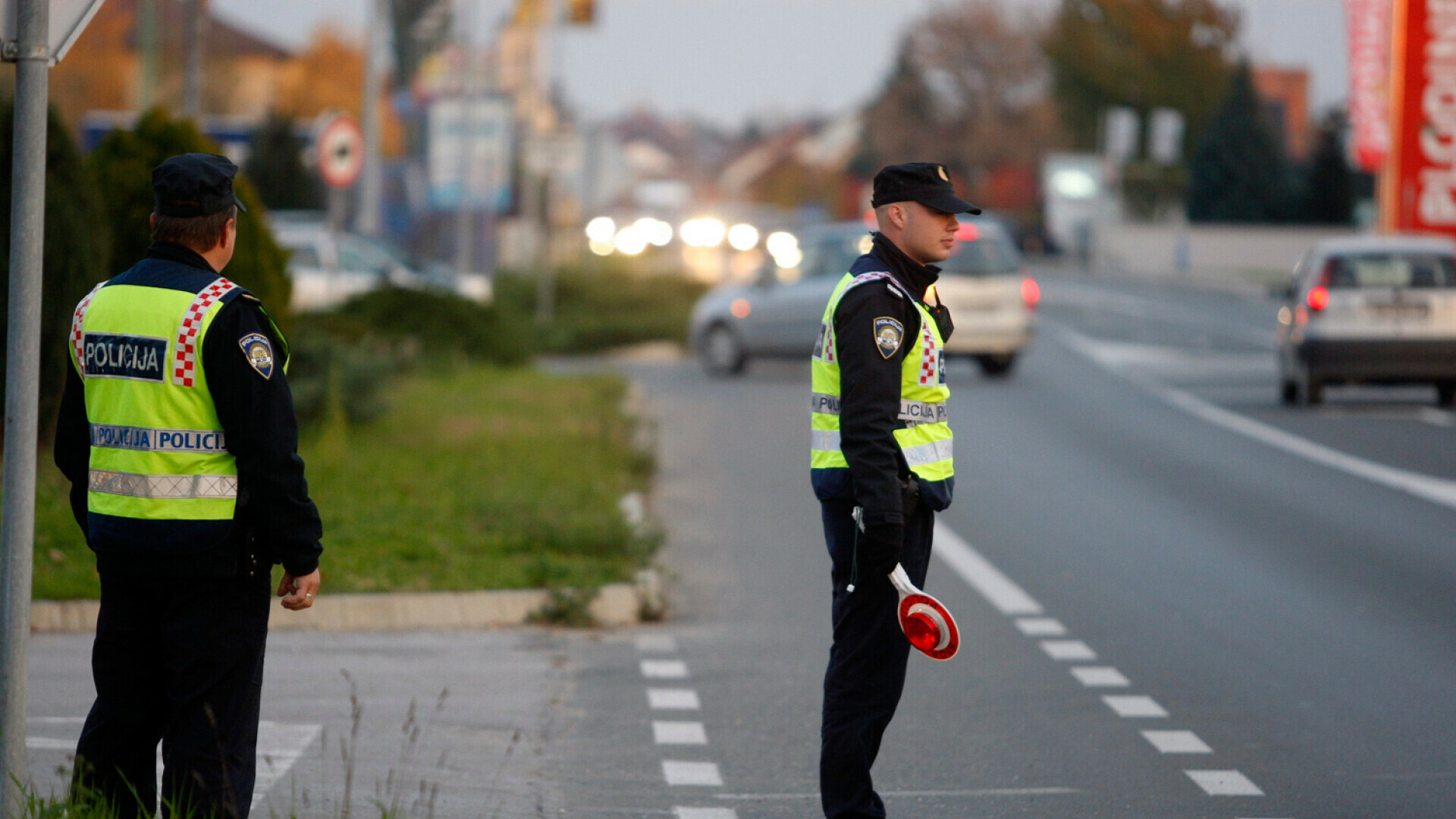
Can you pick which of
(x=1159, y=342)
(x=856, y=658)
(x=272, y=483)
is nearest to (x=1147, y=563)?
(x=856, y=658)

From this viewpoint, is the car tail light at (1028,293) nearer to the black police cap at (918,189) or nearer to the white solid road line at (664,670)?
the white solid road line at (664,670)

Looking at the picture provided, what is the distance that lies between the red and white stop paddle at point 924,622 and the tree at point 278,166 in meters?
40.5

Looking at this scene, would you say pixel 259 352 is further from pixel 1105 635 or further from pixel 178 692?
pixel 1105 635

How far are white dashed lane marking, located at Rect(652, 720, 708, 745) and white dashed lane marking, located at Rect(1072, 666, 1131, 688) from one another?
5.53 feet

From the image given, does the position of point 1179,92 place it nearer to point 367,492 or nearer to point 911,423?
point 367,492

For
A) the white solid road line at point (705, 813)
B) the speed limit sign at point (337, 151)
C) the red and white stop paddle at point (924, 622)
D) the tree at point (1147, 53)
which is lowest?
the white solid road line at point (705, 813)

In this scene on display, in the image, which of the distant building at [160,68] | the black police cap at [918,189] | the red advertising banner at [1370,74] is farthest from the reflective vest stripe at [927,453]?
the distant building at [160,68]

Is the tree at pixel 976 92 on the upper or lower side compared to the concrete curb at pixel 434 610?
upper

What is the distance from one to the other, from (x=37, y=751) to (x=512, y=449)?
8.23 meters

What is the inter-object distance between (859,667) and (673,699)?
255 cm

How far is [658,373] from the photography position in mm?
24234

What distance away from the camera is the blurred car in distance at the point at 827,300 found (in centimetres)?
2202

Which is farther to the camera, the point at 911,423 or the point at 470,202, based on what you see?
the point at 470,202

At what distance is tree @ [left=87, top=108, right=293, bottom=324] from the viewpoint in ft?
43.8
